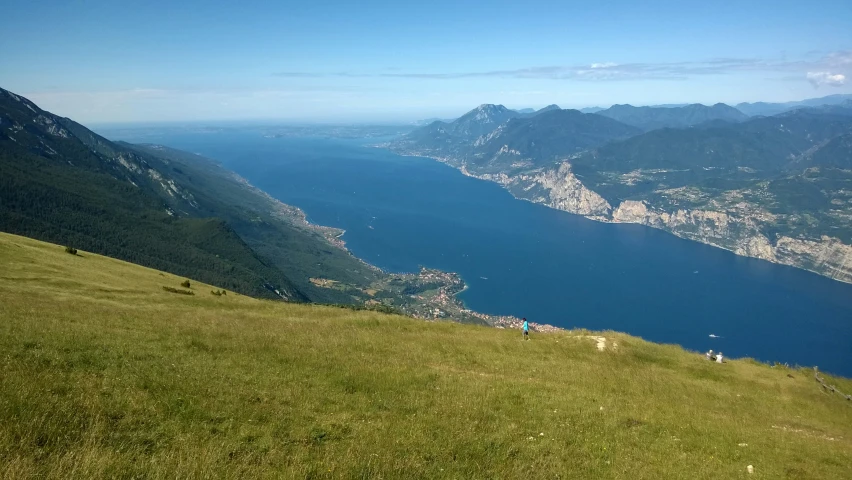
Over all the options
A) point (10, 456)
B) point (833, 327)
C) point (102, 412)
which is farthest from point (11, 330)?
point (833, 327)

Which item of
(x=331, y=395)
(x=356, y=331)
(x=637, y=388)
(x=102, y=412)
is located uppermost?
(x=102, y=412)

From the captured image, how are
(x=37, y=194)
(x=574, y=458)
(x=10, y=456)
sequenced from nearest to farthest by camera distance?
(x=10, y=456) → (x=574, y=458) → (x=37, y=194)

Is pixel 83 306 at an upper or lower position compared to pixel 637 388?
upper

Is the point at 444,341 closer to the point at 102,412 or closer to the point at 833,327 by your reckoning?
the point at 102,412

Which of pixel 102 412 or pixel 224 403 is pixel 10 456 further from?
pixel 224 403

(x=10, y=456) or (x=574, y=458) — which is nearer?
(x=10, y=456)

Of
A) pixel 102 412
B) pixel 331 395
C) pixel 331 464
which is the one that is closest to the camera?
pixel 331 464
